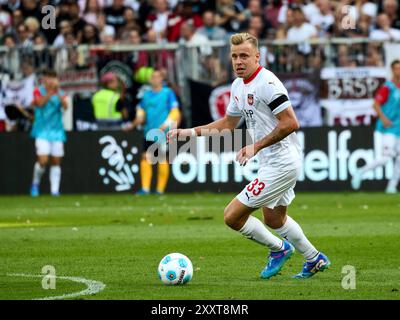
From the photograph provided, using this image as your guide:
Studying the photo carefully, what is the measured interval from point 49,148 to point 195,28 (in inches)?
185

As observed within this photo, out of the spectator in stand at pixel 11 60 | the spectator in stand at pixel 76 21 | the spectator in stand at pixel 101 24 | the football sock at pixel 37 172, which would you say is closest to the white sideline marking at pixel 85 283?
the football sock at pixel 37 172

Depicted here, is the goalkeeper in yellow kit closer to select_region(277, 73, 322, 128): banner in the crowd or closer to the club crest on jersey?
select_region(277, 73, 322, 128): banner in the crowd

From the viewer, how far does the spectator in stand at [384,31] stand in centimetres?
2428

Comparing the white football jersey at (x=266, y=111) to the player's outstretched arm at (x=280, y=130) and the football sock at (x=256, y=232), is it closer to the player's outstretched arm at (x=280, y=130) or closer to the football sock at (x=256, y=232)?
the player's outstretched arm at (x=280, y=130)

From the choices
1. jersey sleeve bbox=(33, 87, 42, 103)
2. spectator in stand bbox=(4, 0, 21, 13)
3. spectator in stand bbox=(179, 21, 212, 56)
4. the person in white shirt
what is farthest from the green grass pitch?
spectator in stand bbox=(4, 0, 21, 13)

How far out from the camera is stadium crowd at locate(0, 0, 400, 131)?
23750 millimetres

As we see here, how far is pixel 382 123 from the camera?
22266 millimetres

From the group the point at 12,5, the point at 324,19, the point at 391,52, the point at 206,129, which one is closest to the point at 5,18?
the point at 12,5

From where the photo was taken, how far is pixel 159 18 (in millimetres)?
26094

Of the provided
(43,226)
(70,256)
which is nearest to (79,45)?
(43,226)

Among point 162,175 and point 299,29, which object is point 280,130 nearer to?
point 162,175

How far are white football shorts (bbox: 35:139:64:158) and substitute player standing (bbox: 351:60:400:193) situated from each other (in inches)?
244

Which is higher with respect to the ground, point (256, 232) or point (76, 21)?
point (76, 21)

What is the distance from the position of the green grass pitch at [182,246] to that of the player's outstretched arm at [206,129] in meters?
1.40
